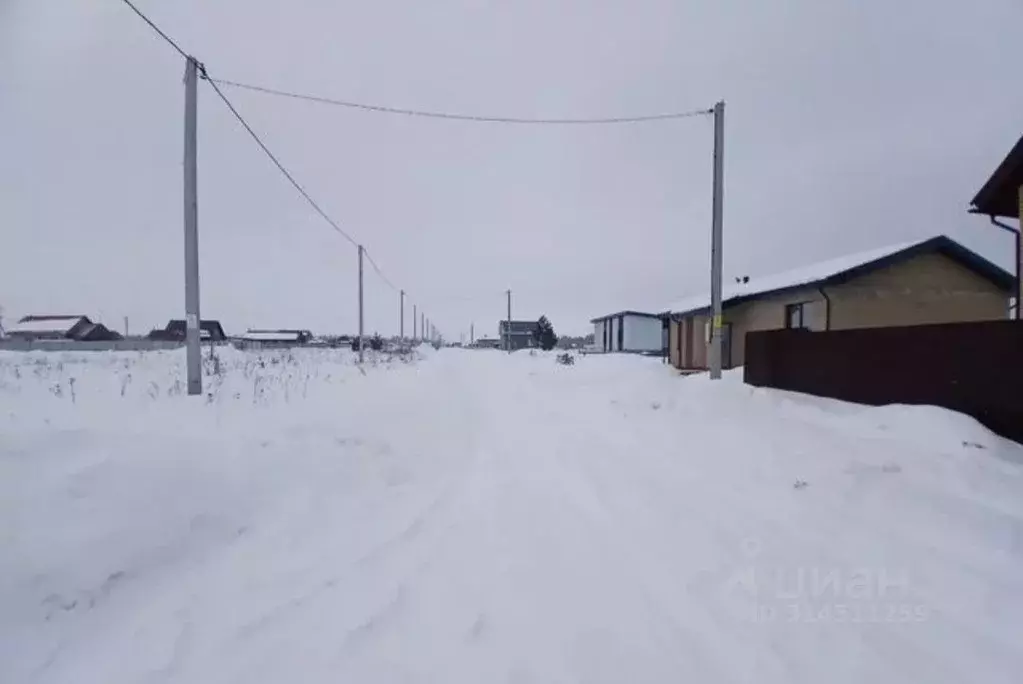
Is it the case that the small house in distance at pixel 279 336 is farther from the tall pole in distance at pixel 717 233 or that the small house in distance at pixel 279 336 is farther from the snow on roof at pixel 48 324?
the tall pole in distance at pixel 717 233

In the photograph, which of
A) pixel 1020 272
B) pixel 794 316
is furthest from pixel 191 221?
pixel 794 316

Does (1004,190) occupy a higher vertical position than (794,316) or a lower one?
higher

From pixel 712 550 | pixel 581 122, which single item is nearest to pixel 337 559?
pixel 712 550

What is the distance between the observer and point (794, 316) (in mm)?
17672

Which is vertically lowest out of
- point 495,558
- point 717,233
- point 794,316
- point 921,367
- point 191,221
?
point 495,558

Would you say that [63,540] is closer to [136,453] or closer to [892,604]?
[136,453]

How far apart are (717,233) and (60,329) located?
245 ft

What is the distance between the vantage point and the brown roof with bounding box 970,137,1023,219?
9797 millimetres

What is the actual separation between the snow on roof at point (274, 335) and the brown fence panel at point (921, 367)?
88.1 meters

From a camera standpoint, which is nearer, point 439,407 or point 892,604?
point 892,604

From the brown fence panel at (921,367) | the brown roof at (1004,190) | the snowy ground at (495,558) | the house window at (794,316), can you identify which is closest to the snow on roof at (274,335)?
the house window at (794,316)

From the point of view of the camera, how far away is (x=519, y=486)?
538 centimetres

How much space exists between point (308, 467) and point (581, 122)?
34.7ft

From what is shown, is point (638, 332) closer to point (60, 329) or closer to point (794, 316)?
point (794, 316)
